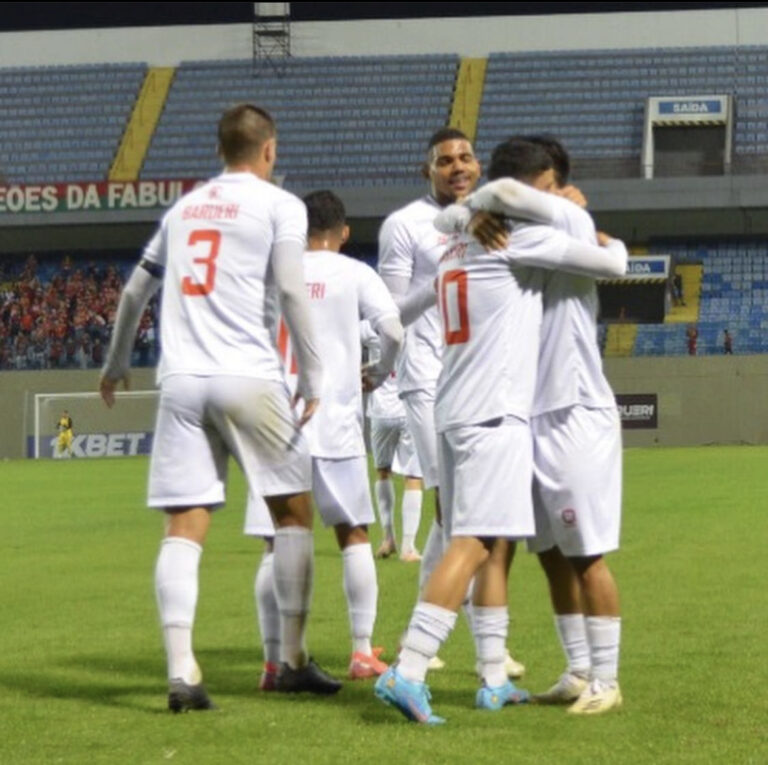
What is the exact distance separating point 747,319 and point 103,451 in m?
15.9

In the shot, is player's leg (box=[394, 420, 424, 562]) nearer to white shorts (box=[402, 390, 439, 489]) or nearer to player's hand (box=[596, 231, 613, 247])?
white shorts (box=[402, 390, 439, 489])

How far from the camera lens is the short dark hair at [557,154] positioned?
281 inches

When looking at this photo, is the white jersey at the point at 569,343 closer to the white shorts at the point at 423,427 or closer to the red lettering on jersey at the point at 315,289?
the red lettering on jersey at the point at 315,289

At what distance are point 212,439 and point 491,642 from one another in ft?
4.13

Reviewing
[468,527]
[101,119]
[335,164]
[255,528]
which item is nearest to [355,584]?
[255,528]

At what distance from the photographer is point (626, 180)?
47062 mm

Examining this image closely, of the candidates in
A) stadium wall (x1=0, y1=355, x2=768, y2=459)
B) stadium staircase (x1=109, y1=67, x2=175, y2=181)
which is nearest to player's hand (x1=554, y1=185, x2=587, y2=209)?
stadium wall (x1=0, y1=355, x2=768, y2=459)

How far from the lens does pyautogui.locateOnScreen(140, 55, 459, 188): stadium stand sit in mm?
50656

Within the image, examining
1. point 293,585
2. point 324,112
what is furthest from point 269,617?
point 324,112

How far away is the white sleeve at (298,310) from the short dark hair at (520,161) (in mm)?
774

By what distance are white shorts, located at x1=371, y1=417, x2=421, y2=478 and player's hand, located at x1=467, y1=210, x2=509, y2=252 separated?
927cm

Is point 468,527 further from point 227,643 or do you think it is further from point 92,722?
point 227,643

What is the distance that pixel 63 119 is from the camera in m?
53.3

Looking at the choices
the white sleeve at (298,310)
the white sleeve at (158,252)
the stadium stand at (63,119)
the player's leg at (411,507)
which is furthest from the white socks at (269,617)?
the stadium stand at (63,119)
